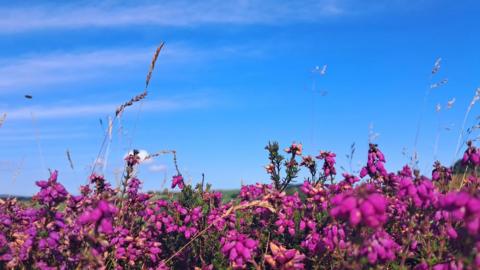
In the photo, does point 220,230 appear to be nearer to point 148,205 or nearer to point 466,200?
point 148,205

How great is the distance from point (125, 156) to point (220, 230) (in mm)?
1668

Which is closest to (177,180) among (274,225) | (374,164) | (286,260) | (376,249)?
(274,225)

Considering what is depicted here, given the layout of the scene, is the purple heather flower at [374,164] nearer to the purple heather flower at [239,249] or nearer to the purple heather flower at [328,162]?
the purple heather flower at [328,162]

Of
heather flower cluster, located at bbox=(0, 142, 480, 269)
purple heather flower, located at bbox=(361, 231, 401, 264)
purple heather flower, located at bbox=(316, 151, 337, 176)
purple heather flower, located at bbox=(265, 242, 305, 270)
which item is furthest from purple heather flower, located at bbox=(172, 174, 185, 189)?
purple heather flower, located at bbox=(361, 231, 401, 264)

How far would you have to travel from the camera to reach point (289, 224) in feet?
21.0

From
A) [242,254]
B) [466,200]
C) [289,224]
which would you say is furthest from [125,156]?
[466,200]

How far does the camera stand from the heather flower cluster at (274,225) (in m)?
3.83

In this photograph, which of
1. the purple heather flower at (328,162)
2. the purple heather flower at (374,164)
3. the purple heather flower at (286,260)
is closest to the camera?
the purple heather flower at (286,260)

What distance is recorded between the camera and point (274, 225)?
22.7 ft

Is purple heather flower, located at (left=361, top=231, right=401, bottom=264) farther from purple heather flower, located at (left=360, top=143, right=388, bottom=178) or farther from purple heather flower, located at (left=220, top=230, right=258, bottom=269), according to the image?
purple heather flower, located at (left=360, top=143, right=388, bottom=178)

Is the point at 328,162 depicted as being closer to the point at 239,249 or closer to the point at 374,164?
the point at 374,164

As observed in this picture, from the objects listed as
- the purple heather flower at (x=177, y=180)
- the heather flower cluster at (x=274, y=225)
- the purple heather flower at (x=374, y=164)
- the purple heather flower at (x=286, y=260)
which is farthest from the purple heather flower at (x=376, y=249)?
the purple heather flower at (x=177, y=180)

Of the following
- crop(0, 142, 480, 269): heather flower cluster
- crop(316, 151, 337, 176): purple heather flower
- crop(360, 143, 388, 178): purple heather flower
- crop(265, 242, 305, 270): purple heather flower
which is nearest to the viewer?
crop(0, 142, 480, 269): heather flower cluster

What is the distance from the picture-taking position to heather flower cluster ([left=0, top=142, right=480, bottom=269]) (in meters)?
3.83
